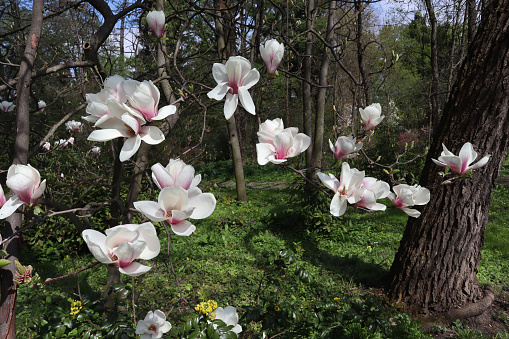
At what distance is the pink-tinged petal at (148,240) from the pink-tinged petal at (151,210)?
0.02m

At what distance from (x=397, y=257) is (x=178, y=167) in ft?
9.08

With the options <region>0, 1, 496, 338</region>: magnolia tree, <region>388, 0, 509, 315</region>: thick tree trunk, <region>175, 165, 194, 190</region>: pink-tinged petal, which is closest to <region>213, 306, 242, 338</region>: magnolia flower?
<region>0, 1, 496, 338</region>: magnolia tree

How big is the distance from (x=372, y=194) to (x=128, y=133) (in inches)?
22.9

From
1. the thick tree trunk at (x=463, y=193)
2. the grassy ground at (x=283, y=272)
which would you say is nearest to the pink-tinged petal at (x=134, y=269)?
the grassy ground at (x=283, y=272)

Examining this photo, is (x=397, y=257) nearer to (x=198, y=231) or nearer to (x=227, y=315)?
(x=227, y=315)

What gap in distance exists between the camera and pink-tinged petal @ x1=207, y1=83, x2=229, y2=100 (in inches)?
28.3

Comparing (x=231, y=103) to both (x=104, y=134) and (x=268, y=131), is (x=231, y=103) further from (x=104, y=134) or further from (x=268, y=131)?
(x=104, y=134)

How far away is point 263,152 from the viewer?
812 mm

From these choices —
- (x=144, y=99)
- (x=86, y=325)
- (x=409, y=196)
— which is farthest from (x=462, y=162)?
(x=86, y=325)

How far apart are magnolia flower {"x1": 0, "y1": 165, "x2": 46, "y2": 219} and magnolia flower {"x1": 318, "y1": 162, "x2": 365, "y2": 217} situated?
2.21 ft

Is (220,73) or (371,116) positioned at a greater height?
(220,73)

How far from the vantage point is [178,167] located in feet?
2.20

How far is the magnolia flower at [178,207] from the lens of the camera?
59 cm

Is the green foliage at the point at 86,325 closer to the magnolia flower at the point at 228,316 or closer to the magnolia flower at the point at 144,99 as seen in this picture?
the magnolia flower at the point at 228,316
